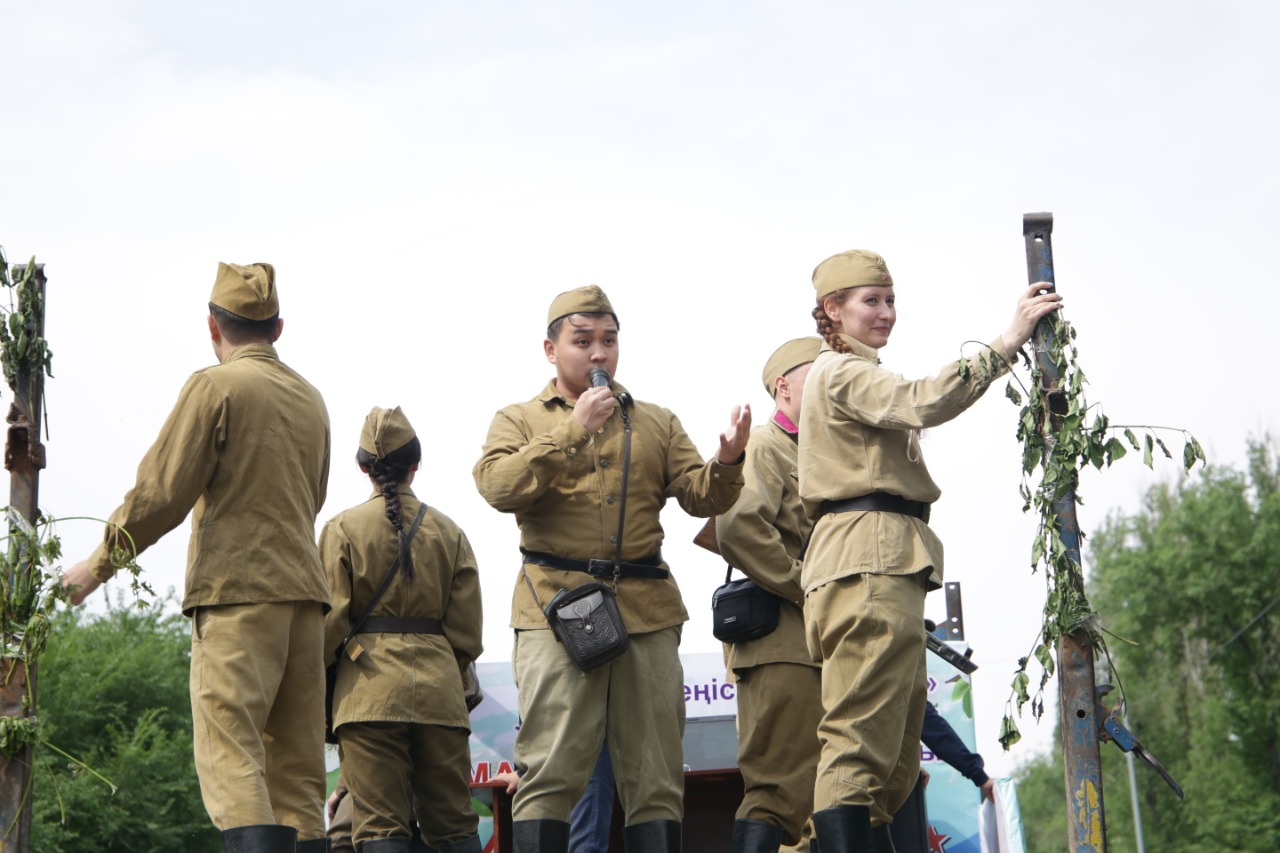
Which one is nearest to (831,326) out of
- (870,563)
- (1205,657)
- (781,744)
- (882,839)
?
(870,563)

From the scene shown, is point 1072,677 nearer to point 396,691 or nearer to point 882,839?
point 882,839

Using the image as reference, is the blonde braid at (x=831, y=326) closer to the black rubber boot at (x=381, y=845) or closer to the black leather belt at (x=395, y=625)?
the black leather belt at (x=395, y=625)

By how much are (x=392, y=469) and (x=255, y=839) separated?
2489 mm

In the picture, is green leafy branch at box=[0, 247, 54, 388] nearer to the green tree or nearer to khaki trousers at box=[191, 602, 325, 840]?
khaki trousers at box=[191, 602, 325, 840]

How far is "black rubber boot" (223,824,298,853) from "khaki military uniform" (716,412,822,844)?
203 centimetres

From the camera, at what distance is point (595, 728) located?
19.4 ft

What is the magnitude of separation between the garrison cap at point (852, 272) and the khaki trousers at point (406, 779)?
2583mm

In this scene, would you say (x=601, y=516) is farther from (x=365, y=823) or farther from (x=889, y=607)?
(x=365, y=823)

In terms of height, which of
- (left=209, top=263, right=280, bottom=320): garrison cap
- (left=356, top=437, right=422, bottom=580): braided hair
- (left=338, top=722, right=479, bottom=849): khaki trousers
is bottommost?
(left=338, top=722, right=479, bottom=849): khaki trousers

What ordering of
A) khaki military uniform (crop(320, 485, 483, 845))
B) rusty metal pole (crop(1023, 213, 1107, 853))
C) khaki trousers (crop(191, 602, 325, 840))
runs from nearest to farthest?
rusty metal pole (crop(1023, 213, 1107, 853)) < khaki trousers (crop(191, 602, 325, 840)) < khaki military uniform (crop(320, 485, 483, 845))

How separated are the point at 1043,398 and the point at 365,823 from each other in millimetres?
3469

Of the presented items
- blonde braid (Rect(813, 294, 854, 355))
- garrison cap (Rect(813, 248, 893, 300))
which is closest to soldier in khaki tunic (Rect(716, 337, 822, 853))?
blonde braid (Rect(813, 294, 854, 355))

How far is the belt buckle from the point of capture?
6098 mm

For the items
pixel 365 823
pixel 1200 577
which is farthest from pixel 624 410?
pixel 1200 577
